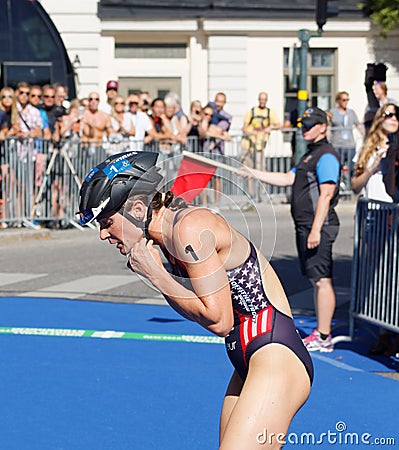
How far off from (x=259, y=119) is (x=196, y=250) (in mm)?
18257

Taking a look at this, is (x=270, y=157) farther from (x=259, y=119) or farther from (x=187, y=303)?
(x=187, y=303)

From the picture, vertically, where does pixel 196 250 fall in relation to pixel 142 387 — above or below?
above

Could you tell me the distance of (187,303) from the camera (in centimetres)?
388

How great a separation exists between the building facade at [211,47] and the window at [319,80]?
0.10 feet

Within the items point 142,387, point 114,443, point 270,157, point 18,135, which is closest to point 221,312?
point 114,443

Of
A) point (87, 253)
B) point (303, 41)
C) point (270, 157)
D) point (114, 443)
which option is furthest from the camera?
point (270, 157)

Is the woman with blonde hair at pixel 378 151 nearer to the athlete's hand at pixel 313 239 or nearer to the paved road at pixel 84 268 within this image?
the athlete's hand at pixel 313 239

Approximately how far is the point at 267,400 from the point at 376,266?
185 inches

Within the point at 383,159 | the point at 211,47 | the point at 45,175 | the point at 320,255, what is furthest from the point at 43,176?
the point at 211,47

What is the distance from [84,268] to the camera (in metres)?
13.3

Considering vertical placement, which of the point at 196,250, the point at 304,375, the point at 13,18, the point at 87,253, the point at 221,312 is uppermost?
the point at 13,18

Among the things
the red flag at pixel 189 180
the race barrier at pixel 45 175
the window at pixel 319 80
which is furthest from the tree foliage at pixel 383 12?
the red flag at pixel 189 180

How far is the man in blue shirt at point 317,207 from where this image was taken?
27.7ft

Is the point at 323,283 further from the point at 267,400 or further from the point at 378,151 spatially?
the point at 267,400
